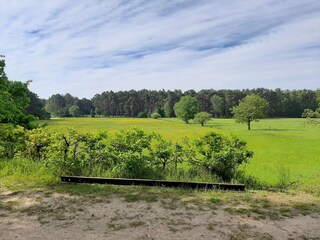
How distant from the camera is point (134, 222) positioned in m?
5.16

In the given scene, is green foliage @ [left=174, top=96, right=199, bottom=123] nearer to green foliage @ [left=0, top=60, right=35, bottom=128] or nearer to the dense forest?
the dense forest

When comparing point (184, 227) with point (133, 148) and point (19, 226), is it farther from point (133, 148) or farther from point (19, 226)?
point (133, 148)

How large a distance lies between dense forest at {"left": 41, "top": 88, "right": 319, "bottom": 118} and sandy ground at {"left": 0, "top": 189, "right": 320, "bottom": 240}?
327 feet

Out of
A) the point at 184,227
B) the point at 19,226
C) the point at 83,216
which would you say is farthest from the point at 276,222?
the point at 19,226

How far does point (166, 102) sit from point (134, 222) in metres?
113

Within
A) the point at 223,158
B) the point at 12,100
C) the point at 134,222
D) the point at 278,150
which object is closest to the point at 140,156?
the point at 223,158

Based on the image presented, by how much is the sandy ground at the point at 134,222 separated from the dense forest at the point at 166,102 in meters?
99.5

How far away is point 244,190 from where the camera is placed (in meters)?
7.14

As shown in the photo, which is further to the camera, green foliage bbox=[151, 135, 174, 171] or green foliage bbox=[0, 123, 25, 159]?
green foliage bbox=[0, 123, 25, 159]

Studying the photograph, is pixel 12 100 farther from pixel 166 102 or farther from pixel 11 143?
pixel 166 102

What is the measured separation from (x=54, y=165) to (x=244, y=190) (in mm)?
5099

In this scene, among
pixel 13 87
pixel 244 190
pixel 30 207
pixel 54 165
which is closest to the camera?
pixel 30 207

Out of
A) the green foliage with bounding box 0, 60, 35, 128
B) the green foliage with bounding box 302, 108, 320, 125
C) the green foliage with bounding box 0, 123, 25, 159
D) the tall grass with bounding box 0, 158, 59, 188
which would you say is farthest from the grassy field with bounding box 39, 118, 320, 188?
the green foliage with bounding box 302, 108, 320, 125

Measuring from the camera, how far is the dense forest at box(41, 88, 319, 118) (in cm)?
11094
